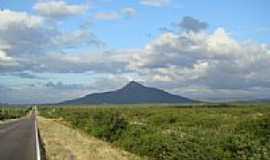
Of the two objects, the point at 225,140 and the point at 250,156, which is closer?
the point at 250,156

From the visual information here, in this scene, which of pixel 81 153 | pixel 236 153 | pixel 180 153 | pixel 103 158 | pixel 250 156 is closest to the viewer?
pixel 250 156

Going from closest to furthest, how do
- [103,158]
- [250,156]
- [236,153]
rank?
[250,156], [236,153], [103,158]

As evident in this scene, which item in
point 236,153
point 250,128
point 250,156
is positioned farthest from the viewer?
point 250,128

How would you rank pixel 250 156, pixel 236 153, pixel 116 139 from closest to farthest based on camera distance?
pixel 250 156
pixel 236 153
pixel 116 139

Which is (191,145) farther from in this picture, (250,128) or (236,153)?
(250,128)

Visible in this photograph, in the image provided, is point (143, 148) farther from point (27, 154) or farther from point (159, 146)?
point (27, 154)

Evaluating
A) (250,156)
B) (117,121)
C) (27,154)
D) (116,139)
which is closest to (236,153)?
(250,156)

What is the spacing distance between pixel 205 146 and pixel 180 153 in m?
1.08

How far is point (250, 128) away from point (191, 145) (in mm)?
9069

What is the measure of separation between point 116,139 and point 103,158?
1340 cm

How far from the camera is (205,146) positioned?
73.9 feet

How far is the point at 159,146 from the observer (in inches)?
1022

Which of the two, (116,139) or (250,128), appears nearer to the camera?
(250,128)

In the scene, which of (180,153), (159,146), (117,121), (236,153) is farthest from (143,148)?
(117,121)
